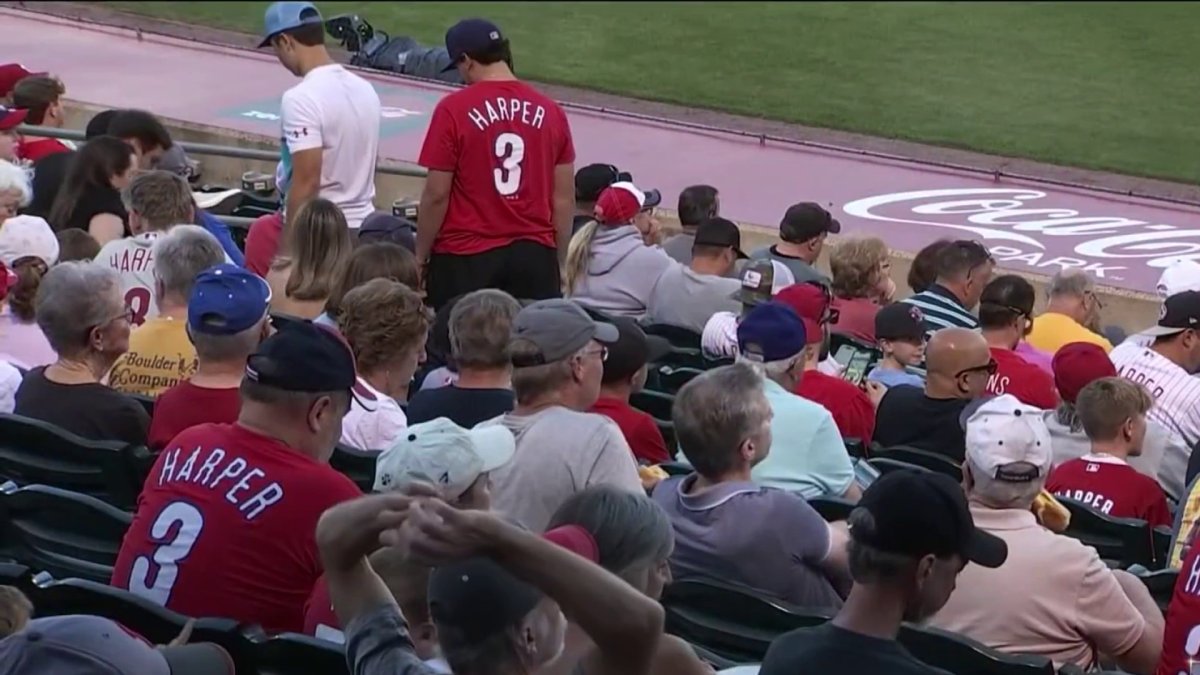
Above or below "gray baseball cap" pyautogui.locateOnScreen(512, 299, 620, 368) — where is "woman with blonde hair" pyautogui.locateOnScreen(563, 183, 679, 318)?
below

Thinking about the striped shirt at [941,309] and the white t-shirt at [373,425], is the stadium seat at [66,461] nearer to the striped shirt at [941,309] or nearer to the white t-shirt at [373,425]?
the white t-shirt at [373,425]

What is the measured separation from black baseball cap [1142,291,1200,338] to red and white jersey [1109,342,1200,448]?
102 millimetres

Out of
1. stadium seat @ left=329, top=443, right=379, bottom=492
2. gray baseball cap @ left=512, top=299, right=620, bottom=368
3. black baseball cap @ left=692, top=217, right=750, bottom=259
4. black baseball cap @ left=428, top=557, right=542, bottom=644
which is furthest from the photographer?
black baseball cap @ left=692, top=217, right=750, bottom=259

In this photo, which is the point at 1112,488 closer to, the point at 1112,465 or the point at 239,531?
the point at 1112,465

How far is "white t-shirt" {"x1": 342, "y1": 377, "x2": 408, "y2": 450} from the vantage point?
197 inches

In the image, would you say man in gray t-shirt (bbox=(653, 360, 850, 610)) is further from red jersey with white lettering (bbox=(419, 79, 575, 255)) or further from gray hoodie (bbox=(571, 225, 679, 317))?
gray hoodie (bbox=(571, 225, 679, 317))

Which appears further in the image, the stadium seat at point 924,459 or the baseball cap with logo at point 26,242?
the baseball cap with logo at point 26,242

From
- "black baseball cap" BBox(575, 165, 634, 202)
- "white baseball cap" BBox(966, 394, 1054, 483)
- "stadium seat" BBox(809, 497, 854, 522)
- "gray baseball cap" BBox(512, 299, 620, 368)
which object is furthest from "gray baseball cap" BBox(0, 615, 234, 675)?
"black baseball cap" BBox(575, 165, 634, 202)

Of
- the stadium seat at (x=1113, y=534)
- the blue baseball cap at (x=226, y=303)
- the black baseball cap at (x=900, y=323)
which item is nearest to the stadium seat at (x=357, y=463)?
the blue baseball cap at (x=226, y=303)

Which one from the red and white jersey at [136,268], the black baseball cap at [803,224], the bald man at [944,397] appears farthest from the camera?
the black baseball cap at [803,224]

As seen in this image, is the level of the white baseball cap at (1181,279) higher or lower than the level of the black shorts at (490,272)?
higher

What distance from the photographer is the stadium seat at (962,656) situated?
11.3ft

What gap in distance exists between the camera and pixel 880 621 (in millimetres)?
2967

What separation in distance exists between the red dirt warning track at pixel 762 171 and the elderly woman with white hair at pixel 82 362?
16.0 ft
